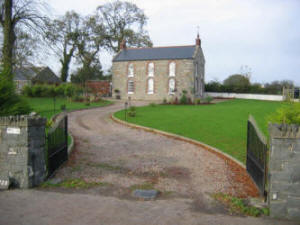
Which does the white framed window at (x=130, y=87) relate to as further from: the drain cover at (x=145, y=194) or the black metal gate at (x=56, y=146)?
the drain cover at (x=145, y=194)

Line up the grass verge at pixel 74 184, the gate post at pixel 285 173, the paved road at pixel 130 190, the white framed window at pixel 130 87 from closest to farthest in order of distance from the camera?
the paved road at pixel 130 190 < the gate post at pixel 285 173 < the grass verge at pixel 74 184 < the white framed window at pixel 130 87

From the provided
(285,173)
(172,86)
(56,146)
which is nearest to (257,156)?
(285,173)

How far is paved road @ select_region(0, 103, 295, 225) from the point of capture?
176 inches

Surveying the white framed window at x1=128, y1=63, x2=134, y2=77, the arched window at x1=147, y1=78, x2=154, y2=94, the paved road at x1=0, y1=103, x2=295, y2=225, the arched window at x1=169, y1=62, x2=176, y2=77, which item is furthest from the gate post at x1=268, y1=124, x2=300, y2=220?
the white framed window at x1=128, y1=63, x2=134, y2=77

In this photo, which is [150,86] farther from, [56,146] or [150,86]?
[56,146]

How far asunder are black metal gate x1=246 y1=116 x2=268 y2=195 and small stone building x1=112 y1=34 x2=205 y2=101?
29.6m

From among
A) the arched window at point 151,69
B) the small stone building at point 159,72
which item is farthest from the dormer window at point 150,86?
the arched window at point 151,69

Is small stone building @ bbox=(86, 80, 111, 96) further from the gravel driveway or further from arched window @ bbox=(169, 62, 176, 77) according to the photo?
the gravel driveway

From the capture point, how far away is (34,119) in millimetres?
5902

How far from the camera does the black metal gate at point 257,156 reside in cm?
538

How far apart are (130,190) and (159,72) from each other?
34.3 metres

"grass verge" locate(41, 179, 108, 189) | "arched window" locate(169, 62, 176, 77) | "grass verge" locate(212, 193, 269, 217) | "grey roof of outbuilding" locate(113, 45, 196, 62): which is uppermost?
"grey roof of outbuilding" locate(113, 45, 196, 62)

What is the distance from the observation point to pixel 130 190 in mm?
5809

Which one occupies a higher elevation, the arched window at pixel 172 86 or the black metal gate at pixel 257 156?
the arched window at pixel 172 86
